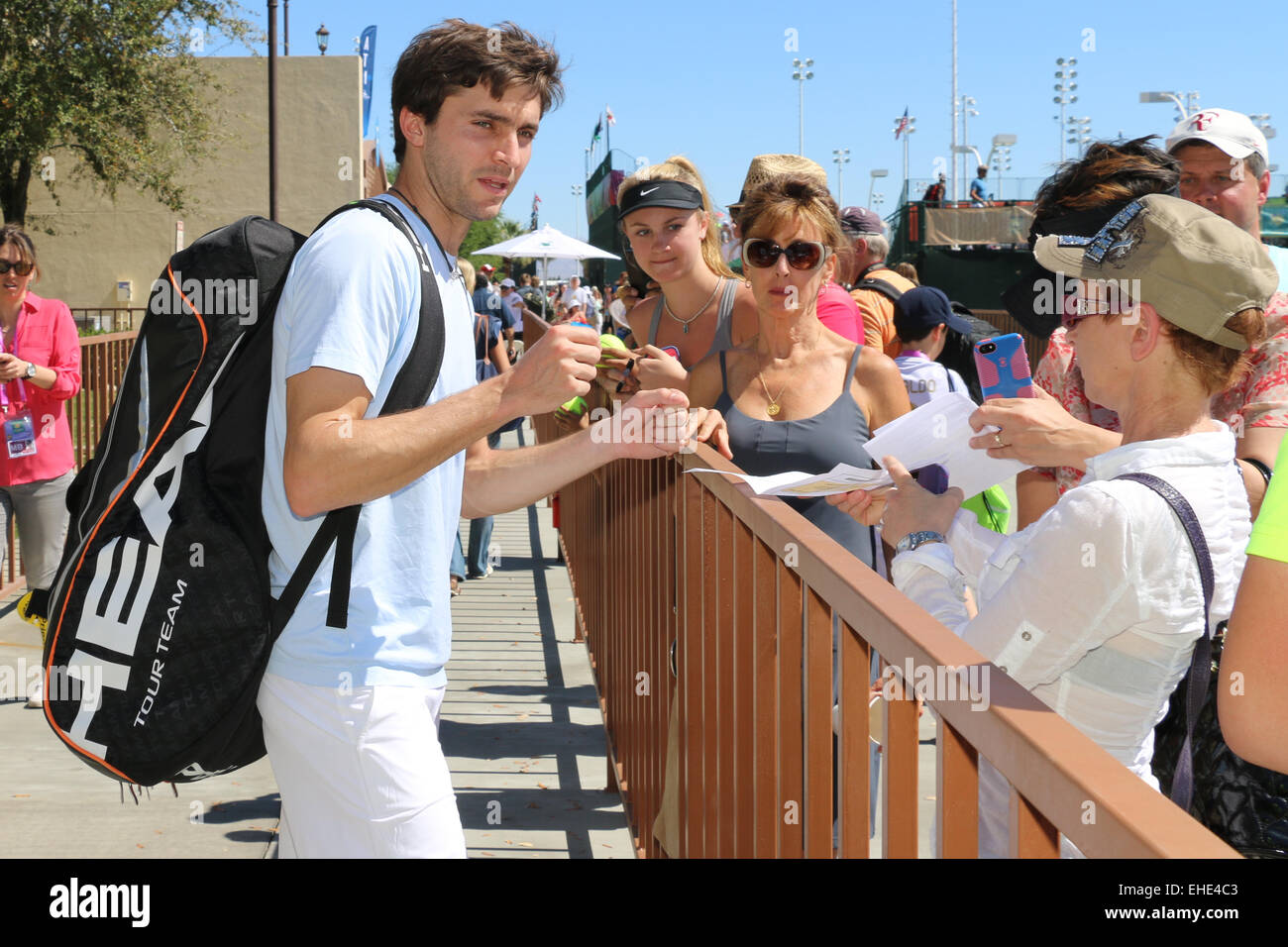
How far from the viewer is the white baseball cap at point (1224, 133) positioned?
376cm

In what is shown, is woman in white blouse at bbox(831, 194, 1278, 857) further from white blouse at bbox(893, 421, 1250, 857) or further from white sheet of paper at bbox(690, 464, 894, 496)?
white sheet of paper at bbox(690, 464, 894, 496)

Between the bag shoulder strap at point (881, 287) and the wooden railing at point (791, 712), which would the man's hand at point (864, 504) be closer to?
the wooden railing at point (791, 712)

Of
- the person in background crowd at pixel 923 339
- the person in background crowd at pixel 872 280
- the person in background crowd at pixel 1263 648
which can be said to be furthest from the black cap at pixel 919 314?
the person in background crowd at pixel 1263 648

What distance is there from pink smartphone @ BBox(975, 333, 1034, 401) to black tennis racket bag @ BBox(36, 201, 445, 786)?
1.23 metres

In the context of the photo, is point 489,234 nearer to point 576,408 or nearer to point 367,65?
point 367,65

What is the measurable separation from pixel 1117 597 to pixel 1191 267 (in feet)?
1.87

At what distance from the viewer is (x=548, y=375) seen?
7.47ft

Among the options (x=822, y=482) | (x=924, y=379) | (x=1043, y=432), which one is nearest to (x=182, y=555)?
(x=822, y=482)

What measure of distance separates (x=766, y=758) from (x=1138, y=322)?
3.56 ft

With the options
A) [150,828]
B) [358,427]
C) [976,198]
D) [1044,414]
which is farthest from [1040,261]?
[976,198]

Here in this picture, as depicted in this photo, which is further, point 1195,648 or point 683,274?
point 683,274
